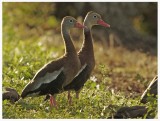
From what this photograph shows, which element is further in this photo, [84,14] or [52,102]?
[84,14]

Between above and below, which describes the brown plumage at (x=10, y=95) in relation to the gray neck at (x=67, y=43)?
below

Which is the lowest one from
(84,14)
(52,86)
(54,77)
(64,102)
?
(64,102)

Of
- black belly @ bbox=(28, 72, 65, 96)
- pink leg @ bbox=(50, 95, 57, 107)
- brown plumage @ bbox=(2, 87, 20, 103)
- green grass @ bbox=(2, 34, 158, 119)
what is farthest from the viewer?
brown plumage @ bbox=(2, 87, 20, 103)

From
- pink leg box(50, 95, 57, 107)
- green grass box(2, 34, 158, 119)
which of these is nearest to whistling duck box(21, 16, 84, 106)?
pink leg box(50, 95, 57, 107)

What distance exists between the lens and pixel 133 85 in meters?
10.5

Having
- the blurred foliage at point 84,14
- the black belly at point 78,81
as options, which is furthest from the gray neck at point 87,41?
the blurred foliage at point 84,14

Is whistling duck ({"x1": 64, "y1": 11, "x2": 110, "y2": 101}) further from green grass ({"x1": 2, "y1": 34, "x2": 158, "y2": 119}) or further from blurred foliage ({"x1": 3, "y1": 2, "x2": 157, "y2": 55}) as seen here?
blurred foliage ({"x1": 3, "y1": 2, "x2": 157, "y2": 55})

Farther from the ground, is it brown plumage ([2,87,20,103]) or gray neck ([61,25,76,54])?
gray neck ([61,25,76,54])

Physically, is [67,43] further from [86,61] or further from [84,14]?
[84,14]

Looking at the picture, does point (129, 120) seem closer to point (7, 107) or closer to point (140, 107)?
point (140, 107)

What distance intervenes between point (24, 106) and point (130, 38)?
7.82 m

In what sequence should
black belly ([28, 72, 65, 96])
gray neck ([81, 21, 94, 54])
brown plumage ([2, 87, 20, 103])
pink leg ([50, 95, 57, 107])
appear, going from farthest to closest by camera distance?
1. gray neck ([81, 21, 94, 54])
2. brown plumage ([2, 87, 20, 103])
3. pink leg ([50, 95, 57, 107])
4. black belly ([28, 72, 65, 96])

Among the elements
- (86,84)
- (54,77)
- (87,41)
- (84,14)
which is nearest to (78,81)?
(54,77)

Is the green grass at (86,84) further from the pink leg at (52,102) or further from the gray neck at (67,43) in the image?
the gray neck at (67,43)
